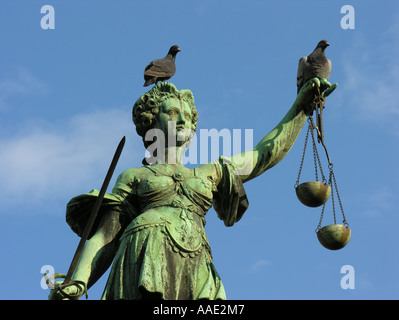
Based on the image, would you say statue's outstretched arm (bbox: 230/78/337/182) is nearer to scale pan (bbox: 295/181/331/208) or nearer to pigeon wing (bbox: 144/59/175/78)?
scale pan (bbox: 295/181/331/208)

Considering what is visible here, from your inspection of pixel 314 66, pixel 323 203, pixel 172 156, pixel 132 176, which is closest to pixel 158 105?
pixel 172 156

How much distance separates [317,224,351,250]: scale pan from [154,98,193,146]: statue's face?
2093 mm

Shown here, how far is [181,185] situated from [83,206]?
4.16ft

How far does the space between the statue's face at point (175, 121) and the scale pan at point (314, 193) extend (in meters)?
1.60

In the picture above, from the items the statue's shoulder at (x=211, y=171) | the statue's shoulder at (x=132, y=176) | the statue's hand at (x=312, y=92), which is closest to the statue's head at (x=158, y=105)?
the statue's shoulder at (x=211, y=171)

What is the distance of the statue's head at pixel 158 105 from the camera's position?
51.7 feet

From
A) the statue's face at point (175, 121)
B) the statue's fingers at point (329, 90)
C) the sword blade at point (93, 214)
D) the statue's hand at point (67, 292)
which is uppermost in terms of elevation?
the statue's fingers at point (329, 90)

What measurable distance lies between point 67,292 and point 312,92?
14.2 ft

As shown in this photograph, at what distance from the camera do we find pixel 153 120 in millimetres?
15750

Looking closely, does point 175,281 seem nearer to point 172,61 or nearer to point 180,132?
point 180,132

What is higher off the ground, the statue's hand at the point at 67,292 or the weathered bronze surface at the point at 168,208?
the weathered bronze surface at the point at 168,208

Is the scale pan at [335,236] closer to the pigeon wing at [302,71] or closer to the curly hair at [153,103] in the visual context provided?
the pigeon wing at [302,71]
